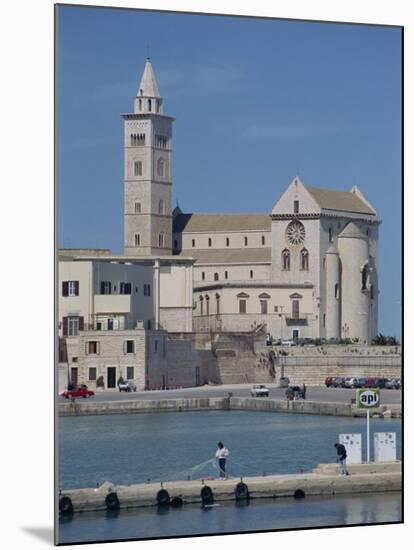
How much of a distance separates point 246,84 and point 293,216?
979 cm

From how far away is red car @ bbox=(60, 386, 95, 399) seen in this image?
2067 centimetres

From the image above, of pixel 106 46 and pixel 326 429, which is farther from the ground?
pixel 106 46

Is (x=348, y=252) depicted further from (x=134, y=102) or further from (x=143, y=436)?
(x=134, y=102)

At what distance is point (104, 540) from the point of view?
12.9 meters

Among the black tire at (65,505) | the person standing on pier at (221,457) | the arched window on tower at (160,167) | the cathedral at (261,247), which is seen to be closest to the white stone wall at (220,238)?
the cathedral at (261,247)

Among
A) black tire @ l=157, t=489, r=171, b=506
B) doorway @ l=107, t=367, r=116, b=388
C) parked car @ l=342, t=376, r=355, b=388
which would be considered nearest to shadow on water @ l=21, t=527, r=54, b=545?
black tire @ l=157, t=489, r=171, b=506

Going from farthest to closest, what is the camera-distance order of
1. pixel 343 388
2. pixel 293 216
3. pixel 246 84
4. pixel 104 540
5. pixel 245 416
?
pixel 343 388 → pixel 293 216 → pixel 245 416 → pixel 246 84 → pixel 104 540

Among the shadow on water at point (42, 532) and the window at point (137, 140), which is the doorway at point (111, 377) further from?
the shadow on water at point (42, 532)

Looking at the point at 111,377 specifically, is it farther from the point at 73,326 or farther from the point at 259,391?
the point at 73,326

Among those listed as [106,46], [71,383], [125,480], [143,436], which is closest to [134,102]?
[106,46]

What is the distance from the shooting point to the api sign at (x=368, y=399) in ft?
52.4

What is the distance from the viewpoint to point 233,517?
14.3m

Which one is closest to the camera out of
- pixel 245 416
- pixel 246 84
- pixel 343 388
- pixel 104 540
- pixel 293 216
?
pixel 104 540

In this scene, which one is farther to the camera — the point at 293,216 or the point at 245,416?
the point at 293,216
